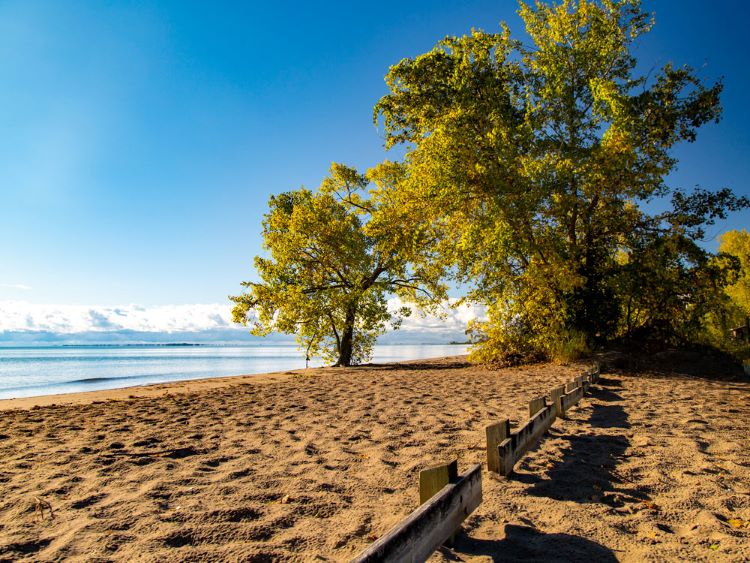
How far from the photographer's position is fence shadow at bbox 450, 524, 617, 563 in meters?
3.25

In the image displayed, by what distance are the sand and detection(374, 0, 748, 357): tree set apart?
7346mm

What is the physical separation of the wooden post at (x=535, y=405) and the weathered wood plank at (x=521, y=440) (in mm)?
66

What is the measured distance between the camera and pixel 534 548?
3.38m

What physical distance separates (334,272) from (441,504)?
20299 mm

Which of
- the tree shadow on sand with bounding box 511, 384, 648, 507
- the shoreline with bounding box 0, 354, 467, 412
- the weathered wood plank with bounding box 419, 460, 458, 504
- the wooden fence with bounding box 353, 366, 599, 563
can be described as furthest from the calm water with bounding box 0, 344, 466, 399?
the weathered wood plank with bounding box 419, 460, 458, 504

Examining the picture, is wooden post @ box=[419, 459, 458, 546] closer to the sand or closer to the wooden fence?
the wooden fence

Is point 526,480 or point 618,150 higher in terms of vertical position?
point 618,150

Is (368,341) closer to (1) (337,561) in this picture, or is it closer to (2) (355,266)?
(2) (355,266)

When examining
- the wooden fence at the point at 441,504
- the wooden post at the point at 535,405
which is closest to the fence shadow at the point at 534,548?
the wooden fence at the point at 441,504

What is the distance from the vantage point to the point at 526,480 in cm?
487

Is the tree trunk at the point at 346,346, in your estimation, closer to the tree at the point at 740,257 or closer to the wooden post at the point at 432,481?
the wooden post at the point at 432,481

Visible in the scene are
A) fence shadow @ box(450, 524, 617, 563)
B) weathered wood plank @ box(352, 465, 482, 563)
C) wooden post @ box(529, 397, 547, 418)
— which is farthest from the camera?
wooden post @ box(529, 397, 547, 418)

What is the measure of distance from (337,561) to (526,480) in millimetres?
2523

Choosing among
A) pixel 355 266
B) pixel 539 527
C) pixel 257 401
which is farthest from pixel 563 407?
pixel 355 266
